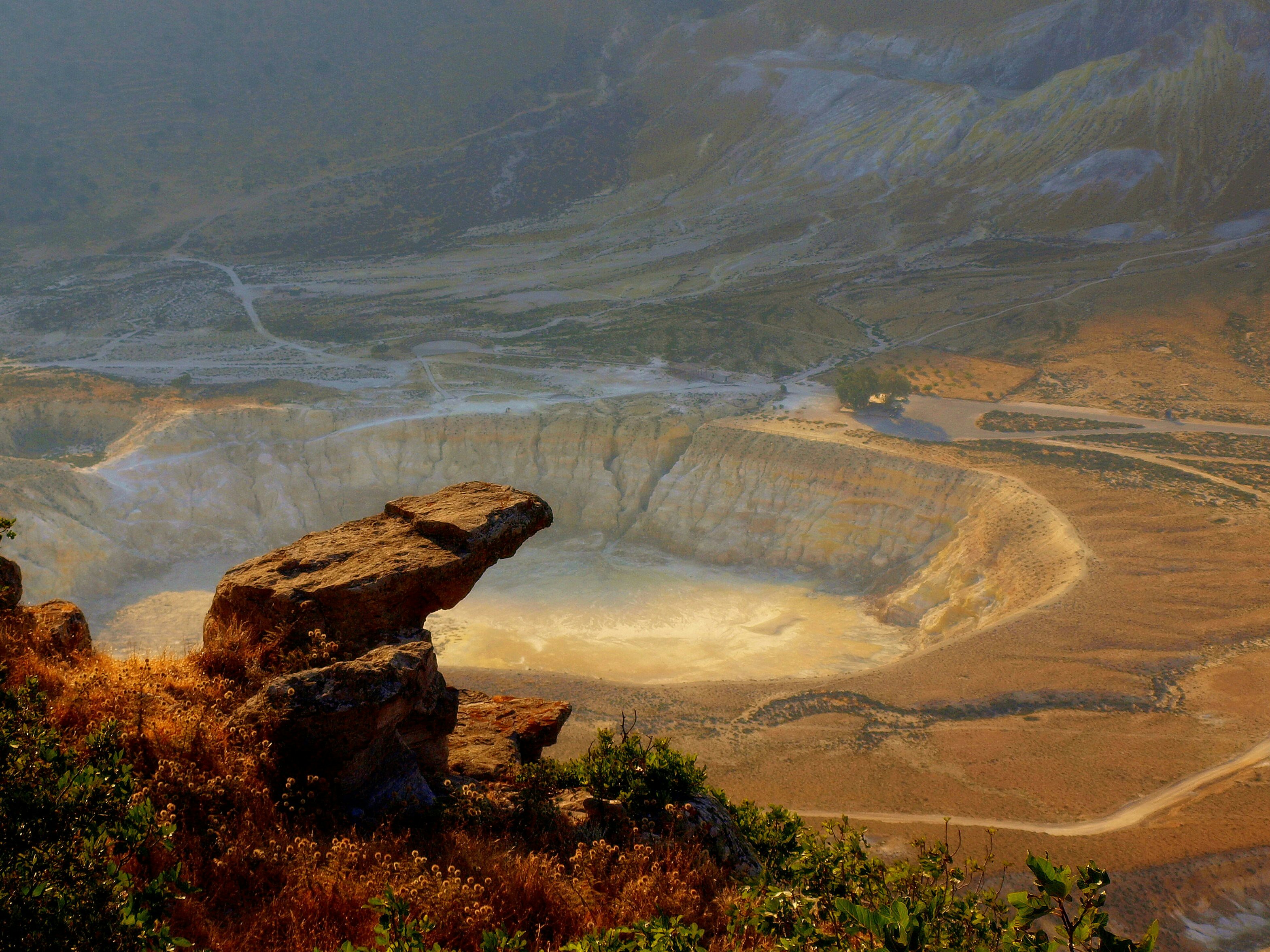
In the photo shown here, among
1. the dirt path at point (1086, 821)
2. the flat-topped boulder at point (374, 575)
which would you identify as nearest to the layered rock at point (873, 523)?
the dirt path at point (1086, 821)

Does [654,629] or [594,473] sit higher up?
[594,473]

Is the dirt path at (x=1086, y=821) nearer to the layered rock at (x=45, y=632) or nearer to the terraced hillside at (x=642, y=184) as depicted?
the layered rock at (x=45, y=632)

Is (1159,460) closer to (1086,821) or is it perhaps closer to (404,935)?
(1086,821)

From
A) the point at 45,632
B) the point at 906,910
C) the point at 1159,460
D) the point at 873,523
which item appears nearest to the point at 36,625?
the point at 45,632

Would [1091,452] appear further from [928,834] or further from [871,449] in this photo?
[928,834]

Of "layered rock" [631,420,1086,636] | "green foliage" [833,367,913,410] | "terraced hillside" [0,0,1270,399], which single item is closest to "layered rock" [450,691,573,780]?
"layered rock" [631,420,1086,636]

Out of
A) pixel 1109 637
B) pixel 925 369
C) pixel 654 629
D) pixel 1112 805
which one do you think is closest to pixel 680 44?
pixel 925 369
